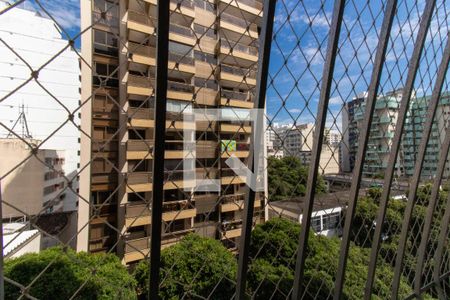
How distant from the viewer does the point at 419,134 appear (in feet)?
3.70

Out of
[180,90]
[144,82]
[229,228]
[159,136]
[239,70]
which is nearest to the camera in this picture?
[159,136]

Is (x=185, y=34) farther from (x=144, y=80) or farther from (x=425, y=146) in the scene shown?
(x=425, y=146)

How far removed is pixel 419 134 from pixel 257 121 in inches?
39.5

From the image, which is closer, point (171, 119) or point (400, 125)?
point (171, 119)

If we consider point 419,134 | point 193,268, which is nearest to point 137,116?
point 419,134

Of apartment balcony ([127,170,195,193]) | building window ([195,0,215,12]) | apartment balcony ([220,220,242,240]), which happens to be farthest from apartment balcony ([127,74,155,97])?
apartment balcony ([220,220,242,240])

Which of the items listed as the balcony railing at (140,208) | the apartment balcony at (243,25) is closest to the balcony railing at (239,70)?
the apartment balcony at (243,25)

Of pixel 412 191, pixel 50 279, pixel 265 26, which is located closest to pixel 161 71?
pixel 265 26

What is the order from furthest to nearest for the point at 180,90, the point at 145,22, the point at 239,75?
the point at 180,90 < the point at 239,75 < the point at 145,22

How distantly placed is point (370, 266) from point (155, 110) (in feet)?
2.98

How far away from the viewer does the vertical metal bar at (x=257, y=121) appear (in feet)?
1.66

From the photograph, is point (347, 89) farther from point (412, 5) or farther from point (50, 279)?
point (50, 279)

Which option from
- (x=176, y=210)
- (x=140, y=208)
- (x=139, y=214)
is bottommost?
(x=176, y=210)

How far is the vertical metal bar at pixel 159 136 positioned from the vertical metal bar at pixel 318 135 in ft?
1.30
